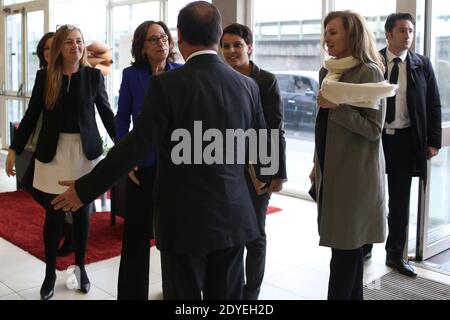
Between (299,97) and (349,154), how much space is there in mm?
3441

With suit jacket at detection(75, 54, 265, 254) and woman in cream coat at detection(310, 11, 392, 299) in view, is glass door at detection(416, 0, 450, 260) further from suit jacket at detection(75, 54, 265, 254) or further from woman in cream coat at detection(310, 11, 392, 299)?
suit jacket at detection(75, 54, 265, 254)

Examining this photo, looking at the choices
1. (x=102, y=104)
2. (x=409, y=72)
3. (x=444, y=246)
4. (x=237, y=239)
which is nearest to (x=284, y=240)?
(x=444, y=246)

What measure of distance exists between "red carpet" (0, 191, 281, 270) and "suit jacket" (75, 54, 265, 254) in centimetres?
198

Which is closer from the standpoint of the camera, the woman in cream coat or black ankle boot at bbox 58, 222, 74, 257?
the woman in cream coat

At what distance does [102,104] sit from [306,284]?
5.41 feet

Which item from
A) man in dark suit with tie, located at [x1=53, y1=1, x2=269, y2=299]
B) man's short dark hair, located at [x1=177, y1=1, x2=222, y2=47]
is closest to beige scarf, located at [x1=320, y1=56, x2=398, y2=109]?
man in dark suit with tie, located at [x1=53, y1=1, x2=269, y2=299]

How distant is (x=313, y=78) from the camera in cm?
545

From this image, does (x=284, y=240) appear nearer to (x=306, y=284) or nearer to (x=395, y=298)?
(x=306, y=284)

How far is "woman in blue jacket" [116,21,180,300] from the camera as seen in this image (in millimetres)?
2510

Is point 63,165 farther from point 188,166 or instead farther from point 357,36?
point 357,36

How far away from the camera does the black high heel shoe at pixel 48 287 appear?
2.92 metres

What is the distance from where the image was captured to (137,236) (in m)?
2.52

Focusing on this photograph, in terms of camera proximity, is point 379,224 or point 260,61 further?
point 260,61

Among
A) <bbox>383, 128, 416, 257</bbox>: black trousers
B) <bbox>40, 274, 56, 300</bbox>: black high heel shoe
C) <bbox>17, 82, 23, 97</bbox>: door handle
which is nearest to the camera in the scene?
<bbox>40, 274, 56, 300</bbox>: black high heel shoe
